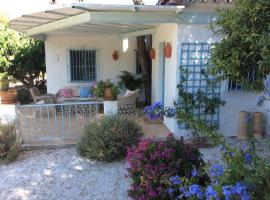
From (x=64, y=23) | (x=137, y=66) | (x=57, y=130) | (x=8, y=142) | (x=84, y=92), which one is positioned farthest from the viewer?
(x=137, y=66)

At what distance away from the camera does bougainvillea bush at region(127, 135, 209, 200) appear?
3.92m

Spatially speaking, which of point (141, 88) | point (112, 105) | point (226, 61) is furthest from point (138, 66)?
point (226, 61)

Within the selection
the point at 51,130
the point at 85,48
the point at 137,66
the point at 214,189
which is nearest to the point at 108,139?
the point at 51,130

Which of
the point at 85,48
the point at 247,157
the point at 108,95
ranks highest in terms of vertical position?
the point at 85,48

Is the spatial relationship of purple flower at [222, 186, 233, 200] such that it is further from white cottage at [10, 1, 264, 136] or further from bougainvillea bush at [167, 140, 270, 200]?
white cottage at [10, 1, 264, 136]

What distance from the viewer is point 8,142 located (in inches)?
245

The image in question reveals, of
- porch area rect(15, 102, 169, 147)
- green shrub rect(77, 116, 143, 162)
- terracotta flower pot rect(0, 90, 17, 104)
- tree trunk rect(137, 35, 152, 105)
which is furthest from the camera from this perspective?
tree trunk rect(137, 35, 152, 105)

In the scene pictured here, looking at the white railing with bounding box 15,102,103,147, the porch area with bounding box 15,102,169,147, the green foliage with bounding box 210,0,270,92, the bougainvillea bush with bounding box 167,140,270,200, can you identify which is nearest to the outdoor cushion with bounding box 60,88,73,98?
the porch area with bounding box 15,102,169,147

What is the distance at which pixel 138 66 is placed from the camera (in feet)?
42.0

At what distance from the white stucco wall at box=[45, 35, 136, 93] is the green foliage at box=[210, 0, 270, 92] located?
30.7 ft

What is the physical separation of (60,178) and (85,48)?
318 inches

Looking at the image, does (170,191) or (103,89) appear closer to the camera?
(170,191)

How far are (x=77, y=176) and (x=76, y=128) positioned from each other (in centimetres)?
314

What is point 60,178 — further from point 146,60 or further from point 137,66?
point 137,66
